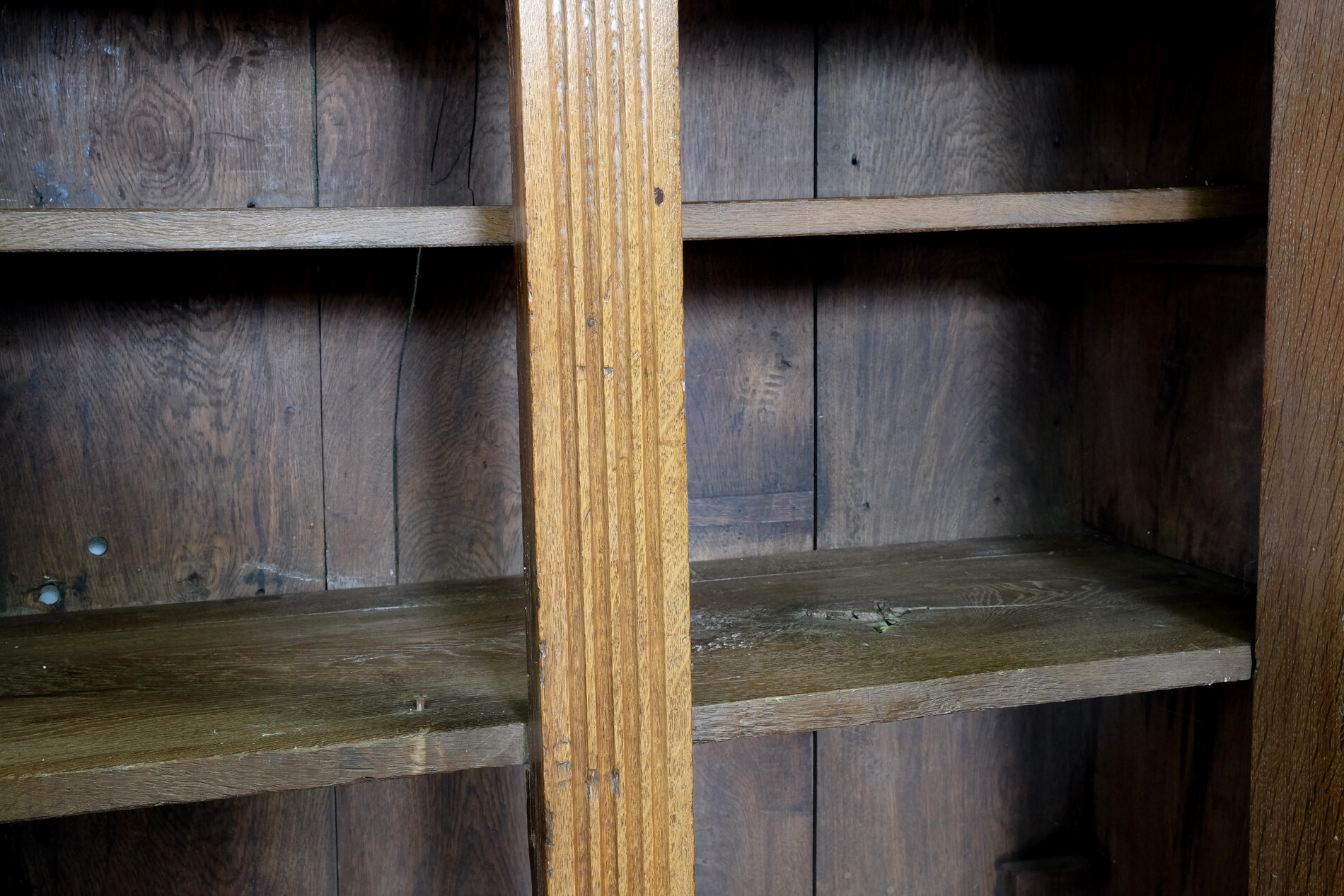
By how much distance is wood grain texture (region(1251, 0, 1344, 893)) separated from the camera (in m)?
1.04

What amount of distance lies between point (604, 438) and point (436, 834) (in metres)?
0.75

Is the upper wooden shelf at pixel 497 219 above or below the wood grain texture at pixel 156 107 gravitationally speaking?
below

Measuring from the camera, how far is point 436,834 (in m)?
1.41

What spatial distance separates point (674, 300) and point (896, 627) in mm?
497

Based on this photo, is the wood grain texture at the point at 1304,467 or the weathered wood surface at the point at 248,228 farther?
the wood grain texture at the point at 1304,467

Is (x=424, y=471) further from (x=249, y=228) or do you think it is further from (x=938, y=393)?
(x=938, y=393)

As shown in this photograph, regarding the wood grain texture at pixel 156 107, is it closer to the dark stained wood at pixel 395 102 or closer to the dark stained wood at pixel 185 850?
the dark stained wood at pixel 395 102

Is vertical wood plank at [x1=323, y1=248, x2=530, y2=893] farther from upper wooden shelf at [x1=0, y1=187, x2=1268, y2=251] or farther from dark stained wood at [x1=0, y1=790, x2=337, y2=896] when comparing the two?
upper wooden shelf at [x1=0, y1=187, x2=1268, y2=251]

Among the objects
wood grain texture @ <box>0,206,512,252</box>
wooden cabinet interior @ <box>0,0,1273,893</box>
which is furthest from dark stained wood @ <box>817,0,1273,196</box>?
wood grain texture @ <box>0,206,512,252</box>

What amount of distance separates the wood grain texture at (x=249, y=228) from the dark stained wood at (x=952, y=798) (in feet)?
2.74

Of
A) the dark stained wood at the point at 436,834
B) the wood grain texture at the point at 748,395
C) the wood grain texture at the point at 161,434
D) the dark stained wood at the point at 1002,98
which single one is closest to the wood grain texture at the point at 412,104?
the wood grain texture at the point at 161,434

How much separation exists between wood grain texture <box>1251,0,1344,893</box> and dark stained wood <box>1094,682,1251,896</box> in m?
0.17

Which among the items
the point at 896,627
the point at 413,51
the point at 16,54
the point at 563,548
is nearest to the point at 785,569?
the point at 896,627

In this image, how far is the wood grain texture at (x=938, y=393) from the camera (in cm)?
148
